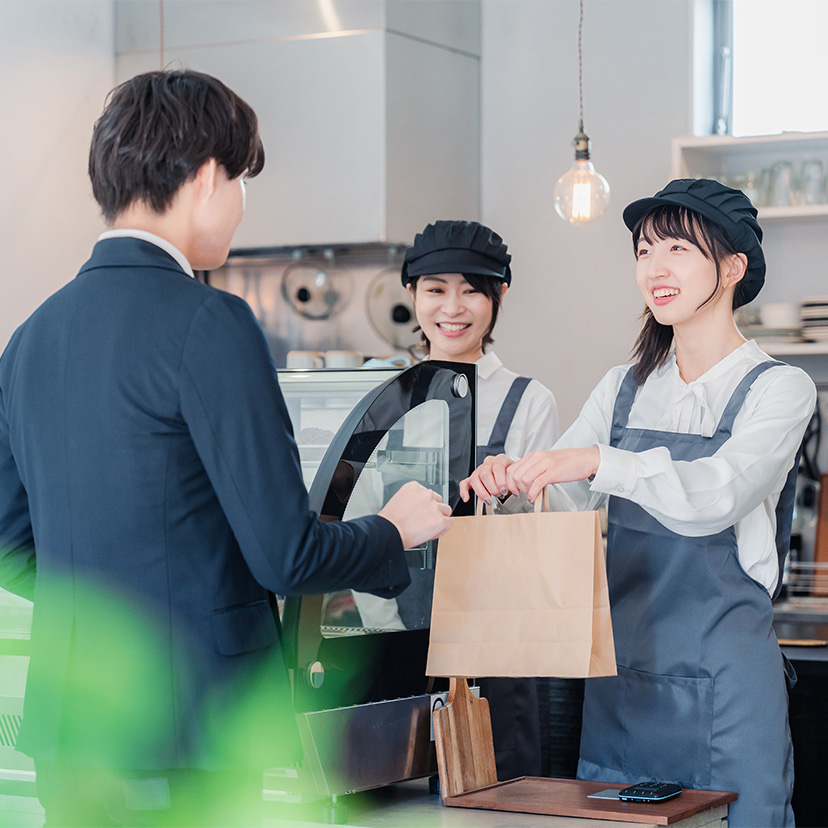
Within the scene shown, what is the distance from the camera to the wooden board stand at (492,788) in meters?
1.31

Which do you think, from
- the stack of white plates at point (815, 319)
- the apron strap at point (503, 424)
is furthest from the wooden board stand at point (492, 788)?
the stack of white plates at point (815, 319)

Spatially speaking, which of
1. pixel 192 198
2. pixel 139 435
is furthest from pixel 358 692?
pixel 192 198

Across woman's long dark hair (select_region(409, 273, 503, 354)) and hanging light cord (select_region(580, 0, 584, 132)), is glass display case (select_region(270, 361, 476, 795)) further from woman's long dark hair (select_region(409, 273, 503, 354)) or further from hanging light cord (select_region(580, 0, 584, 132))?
hanging light cord (select_region(580, 0, 584, 132))

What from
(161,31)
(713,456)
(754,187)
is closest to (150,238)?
(713,456)

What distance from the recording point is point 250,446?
3.37 feet

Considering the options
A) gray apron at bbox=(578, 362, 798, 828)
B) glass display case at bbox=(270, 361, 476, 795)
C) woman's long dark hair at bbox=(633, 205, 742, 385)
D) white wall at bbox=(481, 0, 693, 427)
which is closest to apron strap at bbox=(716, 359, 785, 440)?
gray apron at bbox=(578, 362, 798, 828)

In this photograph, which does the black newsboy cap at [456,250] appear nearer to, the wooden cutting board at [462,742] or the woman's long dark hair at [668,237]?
the woman's long dark hair at [668,237]

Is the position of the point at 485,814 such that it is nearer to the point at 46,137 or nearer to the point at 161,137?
the point at 161,137

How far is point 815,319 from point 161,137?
2.85 metres

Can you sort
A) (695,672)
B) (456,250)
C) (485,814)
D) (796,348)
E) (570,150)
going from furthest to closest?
1. (570,150)
2. (796,348)
3. (456,250)
4. (695,672)
5. (485,814)

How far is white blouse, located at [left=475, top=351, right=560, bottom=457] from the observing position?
2355 mm

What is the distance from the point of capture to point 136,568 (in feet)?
3.42

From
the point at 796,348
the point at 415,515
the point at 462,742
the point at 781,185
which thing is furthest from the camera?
the point at 781,185

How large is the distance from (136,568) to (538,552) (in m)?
0.52
